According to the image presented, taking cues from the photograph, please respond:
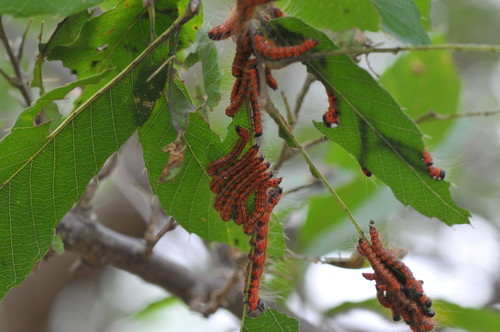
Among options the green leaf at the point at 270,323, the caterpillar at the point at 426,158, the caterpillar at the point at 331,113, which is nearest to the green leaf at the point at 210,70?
the caterpillar at the point at 331,113

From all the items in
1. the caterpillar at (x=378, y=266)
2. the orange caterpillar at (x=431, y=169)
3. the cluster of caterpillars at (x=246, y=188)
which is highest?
the orange caterpillar at (x=431, y=169)

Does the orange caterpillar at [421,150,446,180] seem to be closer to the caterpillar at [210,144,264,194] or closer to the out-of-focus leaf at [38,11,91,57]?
the caterpillar at [210,144,264,194]

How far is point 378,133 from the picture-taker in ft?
6.00

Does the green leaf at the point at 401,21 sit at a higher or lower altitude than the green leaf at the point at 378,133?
higher

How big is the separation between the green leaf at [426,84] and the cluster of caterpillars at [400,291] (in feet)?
7.23

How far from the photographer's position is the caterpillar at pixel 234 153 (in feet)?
6.32

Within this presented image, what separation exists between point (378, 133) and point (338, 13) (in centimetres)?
65

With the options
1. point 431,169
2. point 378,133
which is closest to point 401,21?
point 378,133

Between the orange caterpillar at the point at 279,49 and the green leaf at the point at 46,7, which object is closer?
the green leaf at the point at 46,7

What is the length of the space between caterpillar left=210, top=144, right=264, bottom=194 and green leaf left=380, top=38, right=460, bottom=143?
2.28 meters

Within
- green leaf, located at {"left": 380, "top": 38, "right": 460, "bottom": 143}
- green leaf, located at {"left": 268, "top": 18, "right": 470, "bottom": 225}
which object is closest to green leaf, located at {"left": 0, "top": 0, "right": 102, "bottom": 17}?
green leaf, located at {"left": 268, "top": 18, "right": 470, "bottom": 225}

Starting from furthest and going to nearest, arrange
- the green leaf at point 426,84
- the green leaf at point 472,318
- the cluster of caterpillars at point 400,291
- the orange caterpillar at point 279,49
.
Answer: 1. the green leaf at point 426,84
2. the green leaf at point 472,318
3. the cluster of caterpillars at point 400,291
4. the orange caterpillar at point 279,49

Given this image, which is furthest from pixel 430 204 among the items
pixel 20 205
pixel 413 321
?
pixel 20 205

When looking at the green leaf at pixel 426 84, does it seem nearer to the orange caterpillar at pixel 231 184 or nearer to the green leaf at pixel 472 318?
the green leaf at pixel 472 318
